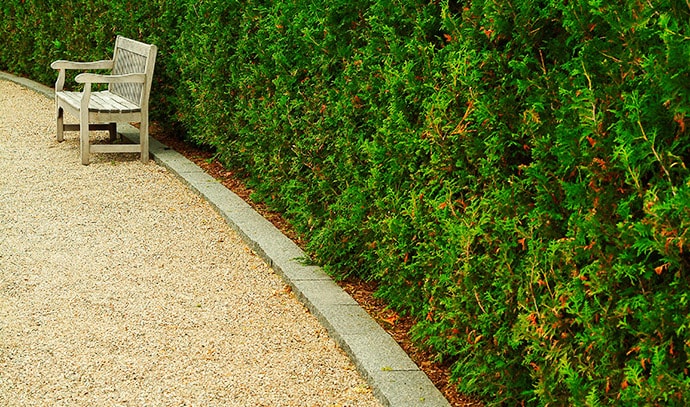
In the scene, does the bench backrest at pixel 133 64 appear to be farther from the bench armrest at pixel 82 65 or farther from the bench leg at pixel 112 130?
the bench leg at pixel 112 130

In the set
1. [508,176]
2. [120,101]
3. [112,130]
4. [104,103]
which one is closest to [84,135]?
[104,103]

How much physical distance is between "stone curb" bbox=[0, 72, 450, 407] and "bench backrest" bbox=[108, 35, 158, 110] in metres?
1.19

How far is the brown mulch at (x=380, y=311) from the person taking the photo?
4.53m

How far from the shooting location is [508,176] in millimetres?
3967

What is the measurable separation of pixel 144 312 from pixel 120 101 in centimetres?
467

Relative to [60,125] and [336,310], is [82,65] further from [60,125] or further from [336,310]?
[336,310]

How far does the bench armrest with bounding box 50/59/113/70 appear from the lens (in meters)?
10.3

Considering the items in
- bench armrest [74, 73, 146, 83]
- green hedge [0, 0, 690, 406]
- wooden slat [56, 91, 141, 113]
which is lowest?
wooden slat [56, 91, 141, 113]

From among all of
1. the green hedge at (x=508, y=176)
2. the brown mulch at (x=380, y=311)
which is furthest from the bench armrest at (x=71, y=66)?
the green hedge at (x=508, y=176)

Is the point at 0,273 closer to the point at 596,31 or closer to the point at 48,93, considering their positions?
the point at 596,31

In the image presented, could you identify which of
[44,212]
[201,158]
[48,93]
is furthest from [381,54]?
[48,93]

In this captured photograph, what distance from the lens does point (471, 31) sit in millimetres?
4172

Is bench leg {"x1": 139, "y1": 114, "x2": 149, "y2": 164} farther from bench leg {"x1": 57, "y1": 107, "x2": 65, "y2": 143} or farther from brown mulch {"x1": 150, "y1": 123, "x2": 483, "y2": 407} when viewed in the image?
bench leg {"x1": 57, "y1": 107, "x2": 65, "y2": 143}

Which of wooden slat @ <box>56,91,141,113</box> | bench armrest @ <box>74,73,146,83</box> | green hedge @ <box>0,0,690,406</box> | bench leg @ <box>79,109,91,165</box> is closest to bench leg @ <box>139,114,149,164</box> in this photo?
wooden slat @ <box>56,91,141,113</box>
